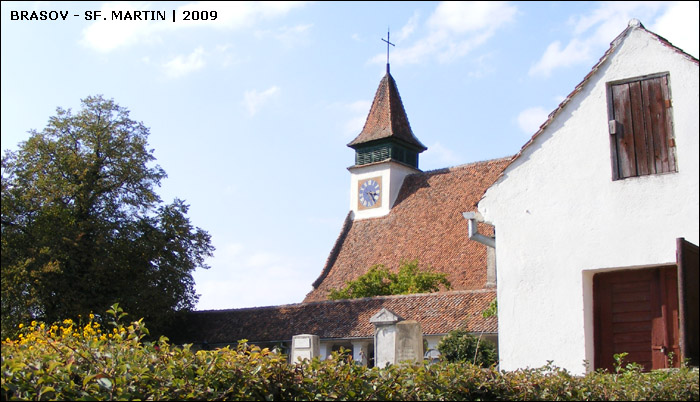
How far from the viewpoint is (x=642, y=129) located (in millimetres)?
13188

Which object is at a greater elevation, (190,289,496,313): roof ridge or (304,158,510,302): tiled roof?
(304,158,510,302): tiled roof

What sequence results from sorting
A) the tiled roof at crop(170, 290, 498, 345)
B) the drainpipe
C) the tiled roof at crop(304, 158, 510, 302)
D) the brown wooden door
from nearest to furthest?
the brown wooden door, the drainpipe, the tiled roof at crop(170, 290, 498, 345), the tiled roof at crop(304, 158, 510, 302)

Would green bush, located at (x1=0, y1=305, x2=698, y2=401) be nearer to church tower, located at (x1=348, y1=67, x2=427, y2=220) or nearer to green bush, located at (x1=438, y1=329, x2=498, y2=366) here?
green bush, located at (x1=438, y1=329, x2=498, y2=366)

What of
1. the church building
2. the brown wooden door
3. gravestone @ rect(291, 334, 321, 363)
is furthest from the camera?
the church building

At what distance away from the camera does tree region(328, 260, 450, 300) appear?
108 feet

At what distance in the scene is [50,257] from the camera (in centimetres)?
3144

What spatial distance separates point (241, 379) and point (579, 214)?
26.8ft

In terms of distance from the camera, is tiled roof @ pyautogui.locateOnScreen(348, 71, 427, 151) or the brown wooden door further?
tiled roof @ pyautogui.locateOnScreen(348, 71, 427, 151)

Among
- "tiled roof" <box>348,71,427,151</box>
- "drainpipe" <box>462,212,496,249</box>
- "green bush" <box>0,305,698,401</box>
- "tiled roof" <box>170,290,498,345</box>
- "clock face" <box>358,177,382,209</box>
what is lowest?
"green bush" <box>0,305,698,401</box>

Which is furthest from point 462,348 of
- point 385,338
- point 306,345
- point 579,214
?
point 579,214

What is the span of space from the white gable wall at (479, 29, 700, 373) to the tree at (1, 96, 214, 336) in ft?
70.6

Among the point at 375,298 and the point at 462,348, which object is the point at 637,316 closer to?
the point at 462,348

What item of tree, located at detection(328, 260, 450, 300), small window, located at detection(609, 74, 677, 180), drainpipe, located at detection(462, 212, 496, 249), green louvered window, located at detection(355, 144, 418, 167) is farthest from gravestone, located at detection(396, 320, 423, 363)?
green louvered window, located at detection(355, 144, 418, 167)

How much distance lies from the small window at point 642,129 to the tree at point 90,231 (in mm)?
23032
